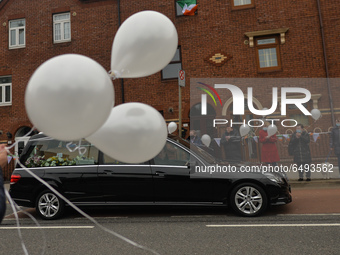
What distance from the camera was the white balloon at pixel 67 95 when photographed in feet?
4.68

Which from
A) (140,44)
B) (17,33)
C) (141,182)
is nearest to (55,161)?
(141,182)

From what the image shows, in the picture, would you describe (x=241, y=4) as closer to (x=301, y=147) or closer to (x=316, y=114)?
(x=316, y=114)

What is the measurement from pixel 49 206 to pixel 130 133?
5127 mm

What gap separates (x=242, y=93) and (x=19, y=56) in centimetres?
1149

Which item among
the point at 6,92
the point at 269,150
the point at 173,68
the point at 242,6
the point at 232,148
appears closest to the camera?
the point at 232,148

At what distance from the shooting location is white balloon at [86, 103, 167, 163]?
1816 millimetres

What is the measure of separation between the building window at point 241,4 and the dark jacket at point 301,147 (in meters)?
6.97

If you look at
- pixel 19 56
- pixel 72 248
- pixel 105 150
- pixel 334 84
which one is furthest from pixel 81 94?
pixel 19 56

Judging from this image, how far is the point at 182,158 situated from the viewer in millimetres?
5773

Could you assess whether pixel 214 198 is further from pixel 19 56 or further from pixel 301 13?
pixel 19 56

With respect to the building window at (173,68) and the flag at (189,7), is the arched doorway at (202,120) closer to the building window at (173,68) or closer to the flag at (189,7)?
the building window at (173,68)

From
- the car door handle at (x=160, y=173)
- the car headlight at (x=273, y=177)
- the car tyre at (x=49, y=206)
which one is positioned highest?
the car door handle at (x=160, y=173)

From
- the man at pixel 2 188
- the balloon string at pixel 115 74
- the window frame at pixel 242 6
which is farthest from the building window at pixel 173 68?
the man at pixel 2 188

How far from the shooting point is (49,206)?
6.12 metres
